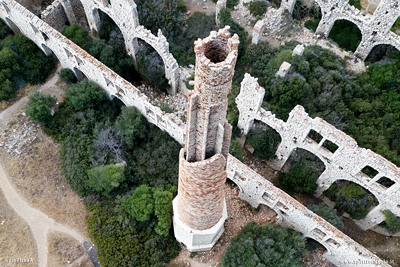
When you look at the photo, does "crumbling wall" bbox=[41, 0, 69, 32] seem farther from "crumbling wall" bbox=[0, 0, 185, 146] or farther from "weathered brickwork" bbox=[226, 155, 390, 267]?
"weathered brickwork" bbox=[226, 155, 390, 267]

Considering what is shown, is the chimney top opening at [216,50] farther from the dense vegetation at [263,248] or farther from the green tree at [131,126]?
the green tree at [131,126]

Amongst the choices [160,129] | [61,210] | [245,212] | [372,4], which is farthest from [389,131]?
[61,210]

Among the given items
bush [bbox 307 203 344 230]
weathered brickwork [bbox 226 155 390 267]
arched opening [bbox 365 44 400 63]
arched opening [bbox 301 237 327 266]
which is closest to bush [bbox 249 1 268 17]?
arched opening [bbox 365 44 400 63]

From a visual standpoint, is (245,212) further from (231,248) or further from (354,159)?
(354,159)

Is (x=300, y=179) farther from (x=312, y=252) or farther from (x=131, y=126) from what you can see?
(x=131, y=126)

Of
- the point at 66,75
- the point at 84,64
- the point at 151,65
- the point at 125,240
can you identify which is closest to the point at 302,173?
the point at 125,240

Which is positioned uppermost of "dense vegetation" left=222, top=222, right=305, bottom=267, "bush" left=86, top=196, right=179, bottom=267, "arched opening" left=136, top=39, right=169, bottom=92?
"arched opening" left=136, top=39, right=169, bottom=92

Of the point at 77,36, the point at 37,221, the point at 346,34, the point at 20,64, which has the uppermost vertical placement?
the point at 77,36
